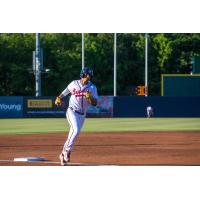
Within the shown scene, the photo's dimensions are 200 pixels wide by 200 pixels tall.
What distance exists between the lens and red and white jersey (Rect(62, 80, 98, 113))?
40.2 ft

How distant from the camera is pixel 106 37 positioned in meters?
60.5

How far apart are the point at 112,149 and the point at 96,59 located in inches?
1622

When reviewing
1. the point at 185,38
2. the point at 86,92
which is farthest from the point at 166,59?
the point at 86,92

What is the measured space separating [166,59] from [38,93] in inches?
718

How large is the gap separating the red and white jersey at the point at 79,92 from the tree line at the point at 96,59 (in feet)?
143

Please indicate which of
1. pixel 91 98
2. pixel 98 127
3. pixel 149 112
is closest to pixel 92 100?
pixel 91 98

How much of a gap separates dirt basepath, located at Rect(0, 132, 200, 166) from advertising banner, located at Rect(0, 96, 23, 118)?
17.0m

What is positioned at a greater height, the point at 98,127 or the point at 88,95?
the point at 88,95

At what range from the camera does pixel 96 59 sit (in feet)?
190

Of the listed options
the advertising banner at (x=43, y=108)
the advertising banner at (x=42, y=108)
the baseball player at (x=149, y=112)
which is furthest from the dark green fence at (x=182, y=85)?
the advertising banner at (x=43, y=108)

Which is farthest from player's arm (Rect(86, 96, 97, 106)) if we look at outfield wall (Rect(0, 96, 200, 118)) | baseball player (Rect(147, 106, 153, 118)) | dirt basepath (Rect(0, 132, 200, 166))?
outfield wall (Rect(0, 96, 200, 118))

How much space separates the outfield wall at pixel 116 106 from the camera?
39938mm

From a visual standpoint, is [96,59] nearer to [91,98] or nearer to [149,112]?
[149,112]

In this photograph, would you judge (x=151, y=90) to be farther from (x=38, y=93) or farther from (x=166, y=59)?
(x=38, y=93)
